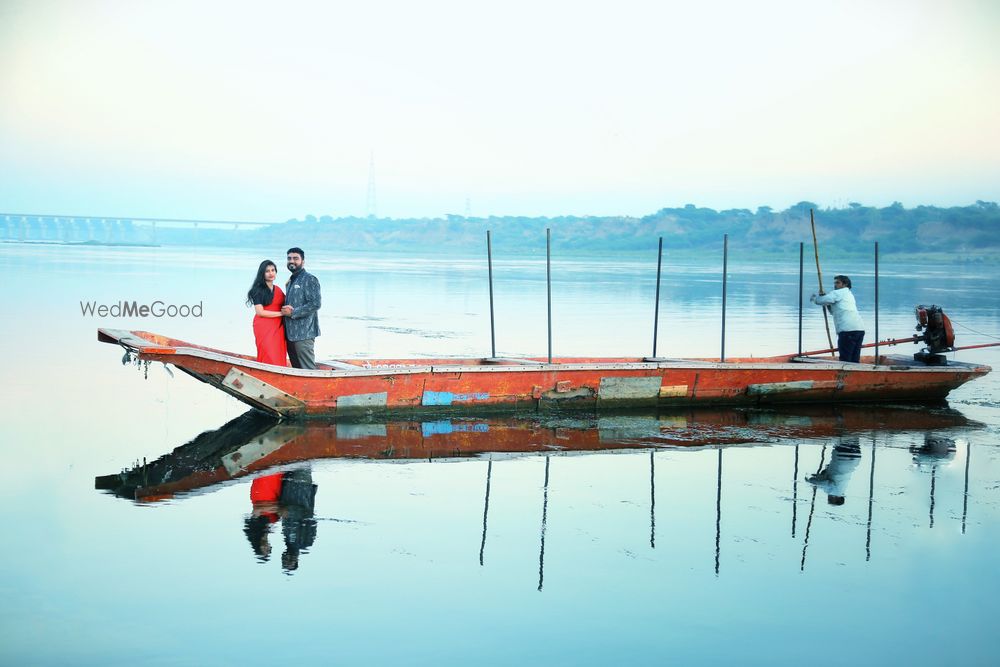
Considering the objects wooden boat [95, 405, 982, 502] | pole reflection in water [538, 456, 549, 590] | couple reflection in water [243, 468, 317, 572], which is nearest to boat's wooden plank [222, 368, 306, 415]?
wooden boat [95, 405, 982, 502]

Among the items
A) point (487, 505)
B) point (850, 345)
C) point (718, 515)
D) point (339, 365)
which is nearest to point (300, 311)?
point (339, 365)

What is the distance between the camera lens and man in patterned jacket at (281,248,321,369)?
9195 millimetres

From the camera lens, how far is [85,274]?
119ft

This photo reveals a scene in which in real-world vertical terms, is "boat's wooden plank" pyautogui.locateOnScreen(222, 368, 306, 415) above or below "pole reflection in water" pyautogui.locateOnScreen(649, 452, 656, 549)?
above

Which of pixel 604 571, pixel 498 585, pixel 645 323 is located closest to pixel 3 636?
pixel 498 585

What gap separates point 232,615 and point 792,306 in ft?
77.9

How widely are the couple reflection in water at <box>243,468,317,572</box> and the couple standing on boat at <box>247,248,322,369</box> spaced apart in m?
1.86

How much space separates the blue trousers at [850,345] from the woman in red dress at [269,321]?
5.68 metres

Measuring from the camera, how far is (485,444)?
8859 millimetres

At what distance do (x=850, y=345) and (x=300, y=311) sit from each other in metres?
5.67

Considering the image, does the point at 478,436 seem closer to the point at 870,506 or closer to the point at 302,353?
the point at 302,353

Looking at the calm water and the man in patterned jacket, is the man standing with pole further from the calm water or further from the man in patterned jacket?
the man in patterned jacket

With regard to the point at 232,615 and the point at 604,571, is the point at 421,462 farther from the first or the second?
the point at 232,615

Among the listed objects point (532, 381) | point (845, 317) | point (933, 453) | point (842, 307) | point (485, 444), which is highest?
point (842, 307)
